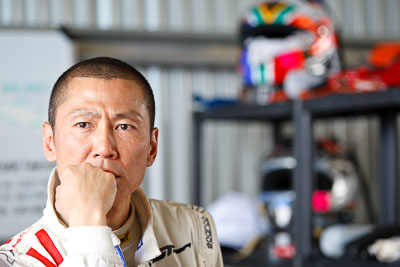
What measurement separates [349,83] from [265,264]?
26.4 inches

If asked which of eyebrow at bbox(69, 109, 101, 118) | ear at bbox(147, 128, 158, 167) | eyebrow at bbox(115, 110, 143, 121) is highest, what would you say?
eyebrow at bbox(69, 109, 101, 118)

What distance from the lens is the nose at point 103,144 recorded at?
866mm

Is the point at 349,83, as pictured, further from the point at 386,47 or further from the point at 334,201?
the point at 334,201

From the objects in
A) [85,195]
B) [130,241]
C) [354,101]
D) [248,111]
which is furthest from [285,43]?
[85,195]

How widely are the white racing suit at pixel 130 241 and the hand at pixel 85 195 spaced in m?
0.01

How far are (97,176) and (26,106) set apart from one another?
8.12ft

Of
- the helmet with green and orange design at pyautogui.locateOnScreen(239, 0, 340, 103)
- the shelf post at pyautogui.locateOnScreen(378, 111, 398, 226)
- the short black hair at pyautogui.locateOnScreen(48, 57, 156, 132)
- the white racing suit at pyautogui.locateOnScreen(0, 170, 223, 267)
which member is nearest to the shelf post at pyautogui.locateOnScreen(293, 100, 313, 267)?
the helmet with green and orange design at pyautogui.locateOnScreen(239, 0, 340, 103)

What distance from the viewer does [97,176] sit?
2.73ft

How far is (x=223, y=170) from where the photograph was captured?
3.41 metres

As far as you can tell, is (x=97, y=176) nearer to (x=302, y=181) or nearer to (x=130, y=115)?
(x=130, y=115)

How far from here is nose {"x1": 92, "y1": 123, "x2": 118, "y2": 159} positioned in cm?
87

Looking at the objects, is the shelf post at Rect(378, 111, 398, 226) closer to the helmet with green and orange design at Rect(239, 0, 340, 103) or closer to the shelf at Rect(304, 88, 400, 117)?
the helmet with green and orange design at Rect(239, 0, 340, 103)

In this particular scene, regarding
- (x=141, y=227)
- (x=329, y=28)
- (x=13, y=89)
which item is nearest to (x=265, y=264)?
(x=329, y=28)

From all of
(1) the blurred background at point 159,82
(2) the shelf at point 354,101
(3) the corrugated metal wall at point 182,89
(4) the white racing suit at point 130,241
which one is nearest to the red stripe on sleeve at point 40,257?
(4) the white racing suit at point 130,241
